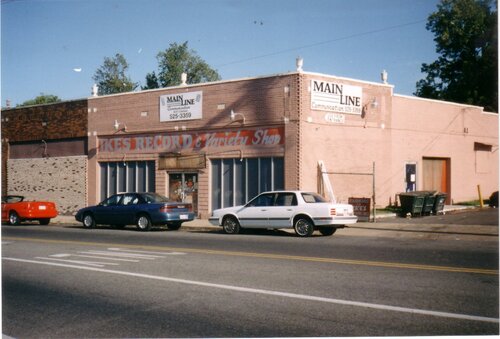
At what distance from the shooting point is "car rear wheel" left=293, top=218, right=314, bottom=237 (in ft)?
54.4

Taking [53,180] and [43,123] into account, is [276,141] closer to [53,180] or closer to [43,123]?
[53,180]

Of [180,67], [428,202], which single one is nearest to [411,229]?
[428,202]

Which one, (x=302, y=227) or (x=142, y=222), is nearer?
(x=302, y=227)

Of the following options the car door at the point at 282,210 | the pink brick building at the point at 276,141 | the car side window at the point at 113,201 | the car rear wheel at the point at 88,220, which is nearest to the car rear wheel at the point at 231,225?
the car door at the point at 282,210

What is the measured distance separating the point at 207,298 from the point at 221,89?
18132 mm

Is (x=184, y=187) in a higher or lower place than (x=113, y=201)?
higher

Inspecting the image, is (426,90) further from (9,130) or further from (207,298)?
(207,298)

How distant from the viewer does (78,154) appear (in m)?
31.0

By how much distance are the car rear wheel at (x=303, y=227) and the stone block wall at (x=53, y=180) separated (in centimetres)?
1740

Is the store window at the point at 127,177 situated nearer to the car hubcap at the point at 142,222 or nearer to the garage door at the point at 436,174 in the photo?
the car hubcap at the point at 142,222

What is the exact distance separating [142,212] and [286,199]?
19.9 feet

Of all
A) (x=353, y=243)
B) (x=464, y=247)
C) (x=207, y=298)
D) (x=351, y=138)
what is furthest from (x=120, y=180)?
(x=207, y=298)

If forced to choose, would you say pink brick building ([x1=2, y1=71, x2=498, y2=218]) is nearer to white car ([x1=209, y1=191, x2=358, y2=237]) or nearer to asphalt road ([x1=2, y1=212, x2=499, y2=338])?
white car ([x1=209, y1=191, x2=358, y2=237])

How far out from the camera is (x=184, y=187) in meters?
26.7
